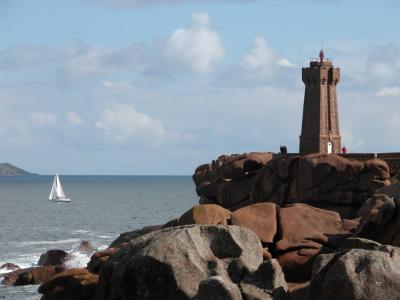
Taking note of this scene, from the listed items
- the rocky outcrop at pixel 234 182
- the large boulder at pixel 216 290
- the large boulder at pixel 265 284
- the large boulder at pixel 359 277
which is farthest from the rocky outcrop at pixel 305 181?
the large boulder at pixel 216 290

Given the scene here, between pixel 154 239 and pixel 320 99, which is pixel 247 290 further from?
pixel 320 99

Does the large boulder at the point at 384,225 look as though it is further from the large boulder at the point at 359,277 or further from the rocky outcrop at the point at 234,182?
the rocky outcrop at the point at 234,182

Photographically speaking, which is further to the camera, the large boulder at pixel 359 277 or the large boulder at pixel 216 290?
the large boulder at pixel 216 290

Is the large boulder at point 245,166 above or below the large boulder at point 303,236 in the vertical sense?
above

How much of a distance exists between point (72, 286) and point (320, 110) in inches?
1962

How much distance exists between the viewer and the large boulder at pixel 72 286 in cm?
3112

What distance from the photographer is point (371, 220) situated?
96.7 ft

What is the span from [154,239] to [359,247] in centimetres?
590

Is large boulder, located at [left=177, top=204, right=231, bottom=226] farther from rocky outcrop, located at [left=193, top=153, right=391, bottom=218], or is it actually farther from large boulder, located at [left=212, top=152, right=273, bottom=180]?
large boulder, located at [left=212, top=152, right=273, bottom=180]

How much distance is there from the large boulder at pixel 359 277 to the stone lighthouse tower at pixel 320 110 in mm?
55365

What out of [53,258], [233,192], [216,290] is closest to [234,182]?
[233,192]

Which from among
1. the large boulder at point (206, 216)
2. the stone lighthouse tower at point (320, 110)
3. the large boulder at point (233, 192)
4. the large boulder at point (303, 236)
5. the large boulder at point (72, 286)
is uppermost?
the stone lighthouse tower at point (320, 110)

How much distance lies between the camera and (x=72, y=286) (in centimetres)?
3172

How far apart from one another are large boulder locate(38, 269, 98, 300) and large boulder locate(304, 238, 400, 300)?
10212 mm
